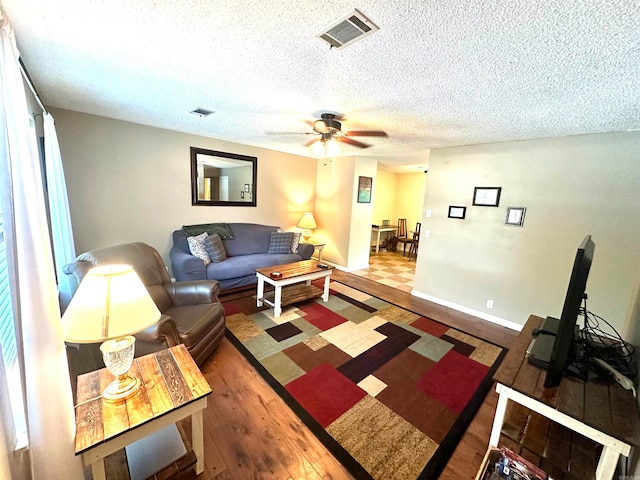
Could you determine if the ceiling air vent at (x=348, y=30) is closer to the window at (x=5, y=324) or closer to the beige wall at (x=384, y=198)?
the window at (x=5, y=324)

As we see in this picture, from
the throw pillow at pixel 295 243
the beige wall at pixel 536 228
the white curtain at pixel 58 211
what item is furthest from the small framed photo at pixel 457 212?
the white curtain at pixel 58 211

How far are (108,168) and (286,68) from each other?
9.86 ft

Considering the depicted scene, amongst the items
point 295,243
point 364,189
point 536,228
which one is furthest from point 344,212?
point 536,228

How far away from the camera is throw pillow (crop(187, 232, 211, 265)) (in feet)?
11.8

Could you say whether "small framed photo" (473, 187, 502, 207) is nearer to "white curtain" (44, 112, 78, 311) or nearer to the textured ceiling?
the textured ceiling

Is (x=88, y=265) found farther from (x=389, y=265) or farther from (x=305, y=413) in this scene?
(x=389, y=265)

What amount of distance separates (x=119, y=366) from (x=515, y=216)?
13.2 feet

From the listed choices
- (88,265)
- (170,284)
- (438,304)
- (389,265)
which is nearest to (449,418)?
(438,304)

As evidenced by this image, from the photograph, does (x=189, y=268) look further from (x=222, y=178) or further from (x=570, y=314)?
(x=570, y=314)

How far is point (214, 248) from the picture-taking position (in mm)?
3766

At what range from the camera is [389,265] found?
596 centimetres

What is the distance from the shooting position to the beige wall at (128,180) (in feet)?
10.2

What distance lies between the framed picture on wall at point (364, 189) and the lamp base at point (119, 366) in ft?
14.9

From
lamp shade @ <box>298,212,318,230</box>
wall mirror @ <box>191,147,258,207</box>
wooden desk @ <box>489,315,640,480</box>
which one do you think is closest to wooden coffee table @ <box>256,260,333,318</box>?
lamp shade @ <box>298,212,318,230</box>
